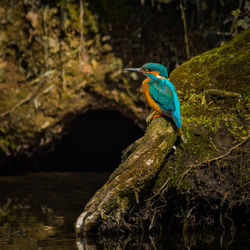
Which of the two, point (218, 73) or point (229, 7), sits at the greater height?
point (229, 7)

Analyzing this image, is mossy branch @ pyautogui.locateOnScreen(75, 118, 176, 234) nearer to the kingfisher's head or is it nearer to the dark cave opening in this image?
the kingfisher's head

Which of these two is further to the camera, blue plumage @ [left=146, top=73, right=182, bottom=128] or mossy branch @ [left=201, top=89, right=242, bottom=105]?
mossy branch @ [left=201, top=89, right=242, bottom=105]

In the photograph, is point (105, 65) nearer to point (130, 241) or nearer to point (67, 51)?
point (67, 51)

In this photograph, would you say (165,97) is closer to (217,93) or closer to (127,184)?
(217,93)

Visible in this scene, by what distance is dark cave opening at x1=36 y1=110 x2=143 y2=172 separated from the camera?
9.82 metres

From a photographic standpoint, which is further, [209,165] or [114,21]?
[114,21]

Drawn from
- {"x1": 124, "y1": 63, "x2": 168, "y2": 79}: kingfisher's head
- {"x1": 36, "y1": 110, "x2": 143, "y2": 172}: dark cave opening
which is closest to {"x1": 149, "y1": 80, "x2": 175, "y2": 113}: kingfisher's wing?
{"x1": 124, "y1": 63, "x2": 168, "y2": 79}: kingfisher's head

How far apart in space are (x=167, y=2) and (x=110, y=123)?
3.70 m

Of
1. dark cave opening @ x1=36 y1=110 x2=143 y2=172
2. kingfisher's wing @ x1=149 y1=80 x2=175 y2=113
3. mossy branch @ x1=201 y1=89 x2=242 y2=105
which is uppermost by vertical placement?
kingfisher's wing @ x1=149 y1=80 x2=175 y2=113

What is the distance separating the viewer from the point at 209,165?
4371 millimetres

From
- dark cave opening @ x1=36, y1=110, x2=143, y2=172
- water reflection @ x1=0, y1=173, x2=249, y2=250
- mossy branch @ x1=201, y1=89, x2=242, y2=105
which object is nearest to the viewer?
water reflection @ x1=0, y1=173, x2=249, y2=250

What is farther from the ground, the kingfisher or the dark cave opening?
the kingfisher

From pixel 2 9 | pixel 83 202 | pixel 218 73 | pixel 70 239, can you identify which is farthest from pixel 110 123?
pixel 70 239

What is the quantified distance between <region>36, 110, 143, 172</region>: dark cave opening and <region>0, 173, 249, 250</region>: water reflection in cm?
166
